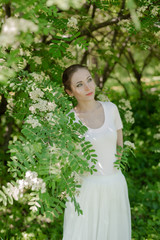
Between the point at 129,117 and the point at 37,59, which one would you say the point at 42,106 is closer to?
the point at 37,59

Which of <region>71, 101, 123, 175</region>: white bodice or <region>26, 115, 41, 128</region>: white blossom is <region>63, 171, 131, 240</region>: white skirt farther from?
<region>26, 115, 41, 128</region>: white blossom

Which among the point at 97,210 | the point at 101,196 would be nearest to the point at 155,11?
the point at 101,196

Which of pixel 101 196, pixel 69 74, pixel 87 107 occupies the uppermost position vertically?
pixel 69 74

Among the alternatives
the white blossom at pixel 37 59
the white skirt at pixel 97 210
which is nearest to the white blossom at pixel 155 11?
the white blossom at pixel 37 59

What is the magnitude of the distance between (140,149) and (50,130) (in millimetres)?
3936

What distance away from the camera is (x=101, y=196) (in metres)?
2.14

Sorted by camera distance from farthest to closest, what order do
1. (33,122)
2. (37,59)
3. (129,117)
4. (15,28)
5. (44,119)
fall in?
(129,117) < (37,59) < (44,119) < (33,122) < (15,28)

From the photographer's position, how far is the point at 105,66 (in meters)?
5.47

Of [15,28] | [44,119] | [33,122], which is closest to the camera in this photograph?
[15,28]

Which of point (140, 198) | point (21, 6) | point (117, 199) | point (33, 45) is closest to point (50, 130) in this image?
point (21, 6)

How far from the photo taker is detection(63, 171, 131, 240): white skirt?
2121 mm

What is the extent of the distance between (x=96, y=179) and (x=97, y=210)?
0.29 m

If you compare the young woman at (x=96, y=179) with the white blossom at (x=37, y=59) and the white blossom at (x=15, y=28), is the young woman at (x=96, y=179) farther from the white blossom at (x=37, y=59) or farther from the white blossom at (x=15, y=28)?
the white blossom at (x=15, y=28)

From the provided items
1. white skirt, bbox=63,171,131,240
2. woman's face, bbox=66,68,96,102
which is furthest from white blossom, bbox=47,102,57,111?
white skirt, bbox=63,171,131,240
